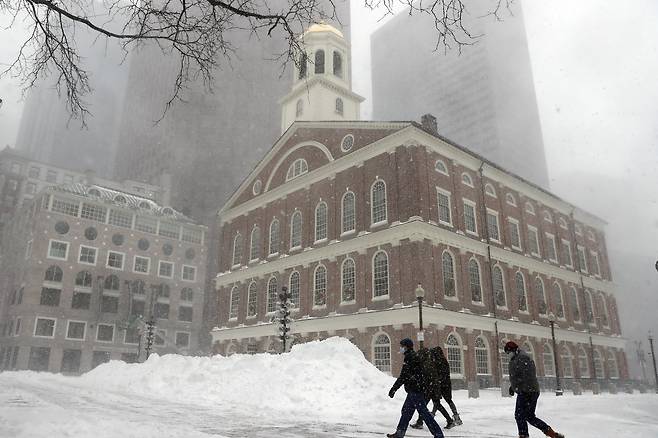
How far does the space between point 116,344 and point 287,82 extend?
290 feet

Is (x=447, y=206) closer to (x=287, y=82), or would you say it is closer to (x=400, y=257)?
(x=400, y=257)

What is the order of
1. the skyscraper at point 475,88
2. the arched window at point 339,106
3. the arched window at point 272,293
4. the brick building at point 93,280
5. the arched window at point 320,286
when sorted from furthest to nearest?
the skyscraper at point 475,88
the brick building at point 93,280
the arched window at point 339,106
the arched window at point 272,293
the arched window at point 320,286

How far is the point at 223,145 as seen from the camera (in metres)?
128

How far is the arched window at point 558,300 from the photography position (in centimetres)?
3645

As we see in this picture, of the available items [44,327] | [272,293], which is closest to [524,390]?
[272,293]

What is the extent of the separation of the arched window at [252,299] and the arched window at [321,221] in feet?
24.3

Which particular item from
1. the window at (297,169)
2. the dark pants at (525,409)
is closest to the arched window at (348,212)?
the window at (297,169)

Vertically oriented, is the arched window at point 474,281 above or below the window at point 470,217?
below

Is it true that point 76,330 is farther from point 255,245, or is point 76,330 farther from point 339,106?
point 339,106

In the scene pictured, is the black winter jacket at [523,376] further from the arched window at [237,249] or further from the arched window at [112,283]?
the arched window at [112,283]

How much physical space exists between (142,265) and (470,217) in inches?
1731

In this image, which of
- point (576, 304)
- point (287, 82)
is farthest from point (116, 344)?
point (287, 82)

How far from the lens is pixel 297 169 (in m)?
36.4

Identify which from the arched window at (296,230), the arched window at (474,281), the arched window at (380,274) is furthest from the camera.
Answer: the arched window at (296,230)
